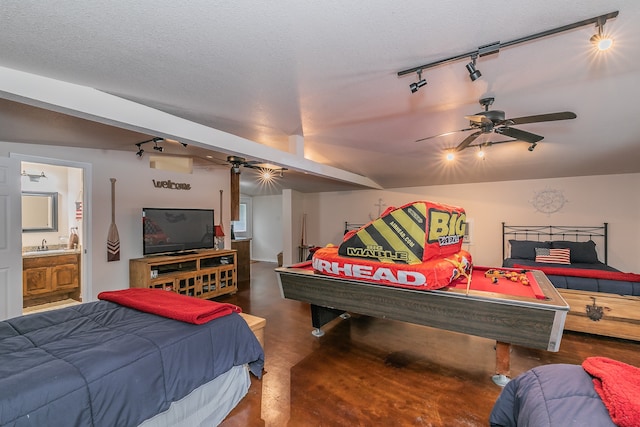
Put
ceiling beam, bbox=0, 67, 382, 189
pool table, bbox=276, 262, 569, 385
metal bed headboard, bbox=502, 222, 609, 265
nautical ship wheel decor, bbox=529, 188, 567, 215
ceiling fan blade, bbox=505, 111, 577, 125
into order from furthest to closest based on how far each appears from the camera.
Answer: nautical ship wheel decor, bbox=529, 188, 567, 215 < metal bed headboard, bbox=502, 222, 609, 265 < ceiling fan blade, bbox=505, 111, 577, 125 < pool table, bbox=276, 262, 569, 385 < ceiling beam, bbox=0, 67, 382, 189

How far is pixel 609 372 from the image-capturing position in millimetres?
1158

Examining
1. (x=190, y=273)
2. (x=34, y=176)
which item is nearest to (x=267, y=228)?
(x=190, y=273)

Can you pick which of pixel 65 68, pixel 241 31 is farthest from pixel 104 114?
pixel 241 31

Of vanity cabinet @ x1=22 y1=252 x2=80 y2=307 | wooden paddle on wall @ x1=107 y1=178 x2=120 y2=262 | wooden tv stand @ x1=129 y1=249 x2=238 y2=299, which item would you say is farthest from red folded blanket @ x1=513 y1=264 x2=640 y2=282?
vanity cabinet @ x1=22 y1=252 x2=80 y2=307

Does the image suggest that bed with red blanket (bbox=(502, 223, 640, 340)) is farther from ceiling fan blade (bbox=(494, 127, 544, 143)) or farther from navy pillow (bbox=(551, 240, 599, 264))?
ceiling fan blade (bbox=(494, 127, 544, 143))

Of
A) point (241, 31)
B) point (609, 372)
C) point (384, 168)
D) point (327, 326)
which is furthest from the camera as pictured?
point (384, 168)

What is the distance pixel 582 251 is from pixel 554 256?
0.49 meters

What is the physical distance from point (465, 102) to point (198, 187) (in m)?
4.40

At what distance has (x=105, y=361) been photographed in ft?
4.77

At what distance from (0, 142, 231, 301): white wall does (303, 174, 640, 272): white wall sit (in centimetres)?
435

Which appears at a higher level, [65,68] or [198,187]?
[65,68]

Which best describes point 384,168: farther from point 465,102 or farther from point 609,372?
point 609,372

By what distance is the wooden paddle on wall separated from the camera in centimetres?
394

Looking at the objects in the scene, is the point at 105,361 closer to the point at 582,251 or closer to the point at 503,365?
the point at 503,365
